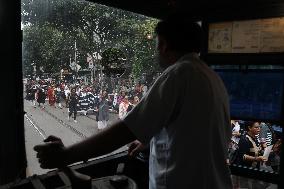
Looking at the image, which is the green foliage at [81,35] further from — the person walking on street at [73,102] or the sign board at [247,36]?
the sign board at [247,36]

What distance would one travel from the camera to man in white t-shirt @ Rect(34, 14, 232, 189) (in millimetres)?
1107

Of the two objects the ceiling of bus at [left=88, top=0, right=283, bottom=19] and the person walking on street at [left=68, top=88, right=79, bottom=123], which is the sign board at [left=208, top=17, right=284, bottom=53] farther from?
the person walking on street at [left=68, top=88, right=79, bottom=123]

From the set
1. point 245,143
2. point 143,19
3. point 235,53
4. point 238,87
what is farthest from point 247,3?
point 245,143

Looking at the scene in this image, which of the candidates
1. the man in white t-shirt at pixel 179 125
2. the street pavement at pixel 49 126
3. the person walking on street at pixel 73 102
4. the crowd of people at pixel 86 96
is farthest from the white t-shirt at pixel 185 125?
the person walking on street at pixel 73 102

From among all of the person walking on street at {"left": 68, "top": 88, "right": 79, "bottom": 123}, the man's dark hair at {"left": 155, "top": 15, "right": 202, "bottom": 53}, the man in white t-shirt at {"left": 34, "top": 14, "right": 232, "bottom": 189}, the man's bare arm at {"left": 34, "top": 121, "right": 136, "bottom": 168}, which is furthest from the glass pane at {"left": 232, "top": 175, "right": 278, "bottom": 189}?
the man's bare arm at {"left": 34, "top": 121, "right": 136, "bottom": 168}

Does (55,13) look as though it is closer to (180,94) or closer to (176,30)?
(176,30)

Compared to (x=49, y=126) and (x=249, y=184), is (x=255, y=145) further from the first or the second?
(x=49, y=126)

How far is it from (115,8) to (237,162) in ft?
5.73

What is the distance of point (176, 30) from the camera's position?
133 centimetres

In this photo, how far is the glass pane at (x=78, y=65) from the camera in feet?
7.06

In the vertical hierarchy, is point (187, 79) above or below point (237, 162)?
above

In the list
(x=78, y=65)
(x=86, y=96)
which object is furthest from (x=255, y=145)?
(x=78, y=65)

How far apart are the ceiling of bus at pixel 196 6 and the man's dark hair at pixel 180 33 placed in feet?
3.98

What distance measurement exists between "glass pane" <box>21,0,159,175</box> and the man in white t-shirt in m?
0.96
